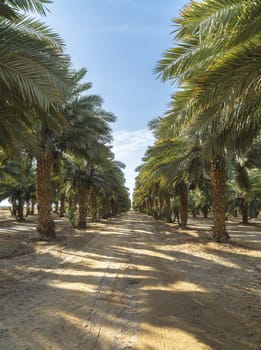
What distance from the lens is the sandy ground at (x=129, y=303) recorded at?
11.6ft

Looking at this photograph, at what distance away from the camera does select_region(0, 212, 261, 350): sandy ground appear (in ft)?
11.6

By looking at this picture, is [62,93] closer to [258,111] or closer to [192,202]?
[258,111]

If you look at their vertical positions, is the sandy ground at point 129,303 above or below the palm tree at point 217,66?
below

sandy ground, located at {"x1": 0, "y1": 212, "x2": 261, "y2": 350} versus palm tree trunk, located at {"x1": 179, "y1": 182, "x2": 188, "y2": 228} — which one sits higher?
palm tree trunk, located at {"x1": 179, "y1": 182, "x2": 188, "y2": 228}

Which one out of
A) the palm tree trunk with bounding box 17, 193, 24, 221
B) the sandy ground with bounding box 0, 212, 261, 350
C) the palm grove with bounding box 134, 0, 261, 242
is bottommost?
the sandy ground with bounding box 0, 212, 261, 350

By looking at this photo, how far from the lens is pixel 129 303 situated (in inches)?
192

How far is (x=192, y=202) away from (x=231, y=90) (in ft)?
161

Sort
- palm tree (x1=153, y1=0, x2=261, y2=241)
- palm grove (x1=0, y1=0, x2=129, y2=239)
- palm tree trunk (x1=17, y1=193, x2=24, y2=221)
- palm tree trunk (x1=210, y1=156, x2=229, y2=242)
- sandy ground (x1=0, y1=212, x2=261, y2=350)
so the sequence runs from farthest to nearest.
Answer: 1. palm tree trunk (x1=17, y1=193, x2=24, y2=221)
2. palm tree trunk (x1=210, y1=156, x2=229, y2=242)
3. palm grove (x1=0, y1=0, x2=129, y2=239)
4. palm tree (x1=153, y1=0, x2=261, y2=241)
5. sandy ground (x1=0, y1=212, x2=261, y2=350)

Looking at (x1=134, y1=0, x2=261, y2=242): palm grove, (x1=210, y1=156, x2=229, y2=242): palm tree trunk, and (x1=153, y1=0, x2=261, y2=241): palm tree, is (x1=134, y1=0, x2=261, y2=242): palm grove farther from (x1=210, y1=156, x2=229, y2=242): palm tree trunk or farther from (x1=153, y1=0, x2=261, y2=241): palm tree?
(x1=210, y1=156, x2=229, y2=242): palm tree trunk

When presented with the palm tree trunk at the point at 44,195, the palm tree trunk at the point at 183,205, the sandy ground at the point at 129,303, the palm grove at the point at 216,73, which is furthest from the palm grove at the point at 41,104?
the palm tree trunk at the point at 183,205

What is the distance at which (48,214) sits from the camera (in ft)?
46.5

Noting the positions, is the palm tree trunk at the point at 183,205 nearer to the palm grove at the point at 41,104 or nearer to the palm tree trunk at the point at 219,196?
the palm grove at the point at 41,104

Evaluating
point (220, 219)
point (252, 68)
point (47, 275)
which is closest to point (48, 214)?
point (47, 275)

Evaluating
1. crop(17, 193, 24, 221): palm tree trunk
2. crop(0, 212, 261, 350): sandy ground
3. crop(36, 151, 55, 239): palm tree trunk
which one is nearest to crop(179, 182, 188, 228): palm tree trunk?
crop(36, 151, 55, 239): palm tree trunk
